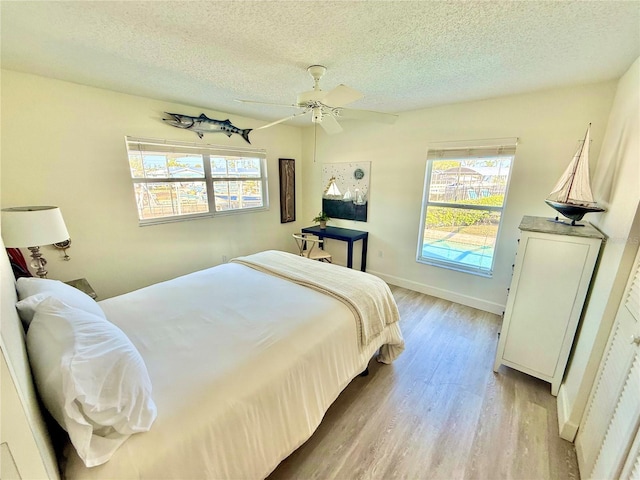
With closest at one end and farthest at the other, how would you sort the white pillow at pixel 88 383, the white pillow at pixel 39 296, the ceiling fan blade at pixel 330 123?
1. the white pillow at pixel 88 383
2. the white pillow at pixel 39 296
3. the ceiling fan blade at pixel 330 123

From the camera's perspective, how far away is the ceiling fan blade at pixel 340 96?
164 centimetres

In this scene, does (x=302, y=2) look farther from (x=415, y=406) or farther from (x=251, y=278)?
(x=415, y=406)

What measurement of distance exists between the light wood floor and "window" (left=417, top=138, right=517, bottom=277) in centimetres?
116

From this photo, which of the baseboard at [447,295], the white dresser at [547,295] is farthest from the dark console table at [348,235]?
the white dresser at [547,295]

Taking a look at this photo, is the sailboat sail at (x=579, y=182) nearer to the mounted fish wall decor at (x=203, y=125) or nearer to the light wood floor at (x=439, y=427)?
the light wood floor at (x=439, y=427)

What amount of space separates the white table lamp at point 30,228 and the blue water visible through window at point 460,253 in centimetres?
373

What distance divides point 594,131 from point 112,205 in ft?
15.2

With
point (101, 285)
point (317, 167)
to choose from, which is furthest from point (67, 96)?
point (317, 167)

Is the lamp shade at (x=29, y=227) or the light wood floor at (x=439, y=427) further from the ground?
the lamp shade at (x=29, y=227)

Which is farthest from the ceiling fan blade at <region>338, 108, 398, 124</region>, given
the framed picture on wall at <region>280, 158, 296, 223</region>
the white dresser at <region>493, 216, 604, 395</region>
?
the framed picture on wall at <region>280, 158, 296, 223</region>

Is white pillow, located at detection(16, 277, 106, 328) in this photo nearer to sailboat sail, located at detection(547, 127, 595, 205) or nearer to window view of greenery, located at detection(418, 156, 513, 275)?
sailboat sail, located at detection(547, 127, 595, 205)

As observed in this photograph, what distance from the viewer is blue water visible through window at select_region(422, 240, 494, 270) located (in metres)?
3.00

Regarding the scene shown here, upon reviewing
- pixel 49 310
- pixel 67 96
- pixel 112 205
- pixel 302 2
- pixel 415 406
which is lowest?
pixel 415 406

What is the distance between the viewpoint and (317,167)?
14.2 feet
